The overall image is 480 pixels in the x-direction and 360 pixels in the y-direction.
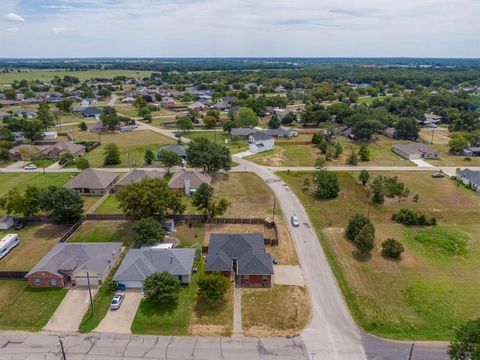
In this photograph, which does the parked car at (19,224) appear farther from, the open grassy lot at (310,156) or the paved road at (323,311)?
the open grassy lot at (310,156)

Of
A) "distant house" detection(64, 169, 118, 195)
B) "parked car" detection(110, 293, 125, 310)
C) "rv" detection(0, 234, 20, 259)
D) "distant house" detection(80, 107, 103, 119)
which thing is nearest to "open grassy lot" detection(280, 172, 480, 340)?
"parked car" detection(110, 293, 125, 310)

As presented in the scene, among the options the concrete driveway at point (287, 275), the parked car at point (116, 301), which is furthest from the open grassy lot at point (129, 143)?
the concrete driveway at point (287, 275)

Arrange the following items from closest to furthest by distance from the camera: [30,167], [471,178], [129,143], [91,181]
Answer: [91,181] < [471,178] < [30,167] < [129,143]

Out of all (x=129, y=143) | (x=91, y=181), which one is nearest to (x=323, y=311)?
(x=91, y=181)

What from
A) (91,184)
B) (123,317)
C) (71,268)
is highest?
(91,184)

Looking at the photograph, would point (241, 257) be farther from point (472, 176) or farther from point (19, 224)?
point (472, 176)
